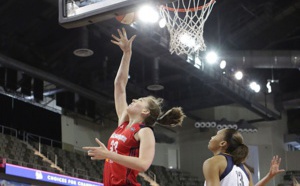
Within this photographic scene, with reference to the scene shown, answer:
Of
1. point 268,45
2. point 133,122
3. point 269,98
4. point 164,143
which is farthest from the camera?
point 164,143

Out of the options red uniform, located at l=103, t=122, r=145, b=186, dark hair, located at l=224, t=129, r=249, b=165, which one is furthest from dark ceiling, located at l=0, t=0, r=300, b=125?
red uniform, located at l=103, t=122, r=145, b=186

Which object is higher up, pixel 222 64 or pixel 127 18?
pixel 222 64

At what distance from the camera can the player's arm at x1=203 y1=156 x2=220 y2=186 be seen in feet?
11.5

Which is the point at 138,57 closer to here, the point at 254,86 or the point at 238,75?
the point at 238,75

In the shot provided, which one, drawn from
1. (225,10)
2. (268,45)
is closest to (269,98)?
(268,45)

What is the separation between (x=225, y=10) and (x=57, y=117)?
6.91 meters

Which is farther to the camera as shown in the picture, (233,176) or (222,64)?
(222,64)

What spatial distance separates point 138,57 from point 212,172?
14.0 m

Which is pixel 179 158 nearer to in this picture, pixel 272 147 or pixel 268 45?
pixel 272 147

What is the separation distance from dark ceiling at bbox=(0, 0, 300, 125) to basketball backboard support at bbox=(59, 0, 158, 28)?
8.57 meters

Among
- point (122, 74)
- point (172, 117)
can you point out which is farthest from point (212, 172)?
point (122, 74)

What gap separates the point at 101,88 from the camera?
707 inches

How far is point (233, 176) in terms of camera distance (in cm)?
361

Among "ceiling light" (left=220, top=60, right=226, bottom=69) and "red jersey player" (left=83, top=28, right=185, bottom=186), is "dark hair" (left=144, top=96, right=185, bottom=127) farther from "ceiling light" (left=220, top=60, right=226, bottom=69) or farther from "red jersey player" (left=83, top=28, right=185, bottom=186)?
"ceiling light" (left=220, top=60, right=226, bottom=69)
